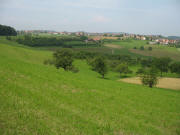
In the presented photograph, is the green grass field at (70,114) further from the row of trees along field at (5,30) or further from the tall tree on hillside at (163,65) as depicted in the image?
the row of trees along field at (5,30)

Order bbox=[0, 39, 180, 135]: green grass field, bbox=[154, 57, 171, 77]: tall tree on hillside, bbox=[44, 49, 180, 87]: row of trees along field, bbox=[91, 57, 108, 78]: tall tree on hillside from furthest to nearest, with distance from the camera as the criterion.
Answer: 1. bbox=[154, 57, 171, 77]: tall tree on hillside
2. bbox=[91, 57, 108, 78]: tall tree on hillside
3. bbox=[44, 49, 180, 87]: row of trees along field
4. bbox=[0, 39, 180, 135]: green grass field

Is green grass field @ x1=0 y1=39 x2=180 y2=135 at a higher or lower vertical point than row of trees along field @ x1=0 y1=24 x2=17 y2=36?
lower

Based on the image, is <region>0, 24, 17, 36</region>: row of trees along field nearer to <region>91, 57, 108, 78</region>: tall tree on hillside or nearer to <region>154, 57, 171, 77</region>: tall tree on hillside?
<region>91, 57, 108, 78</region>: tall tree on hillside

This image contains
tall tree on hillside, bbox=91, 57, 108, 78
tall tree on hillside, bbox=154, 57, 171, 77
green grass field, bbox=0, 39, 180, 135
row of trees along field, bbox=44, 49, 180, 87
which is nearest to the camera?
green grass field, bbox=0, 39, 180, 135

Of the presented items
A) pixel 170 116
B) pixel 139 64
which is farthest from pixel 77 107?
pixel 139 64

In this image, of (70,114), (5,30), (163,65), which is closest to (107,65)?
(163,65)

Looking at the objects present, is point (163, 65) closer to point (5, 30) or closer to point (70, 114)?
point (70, 114)

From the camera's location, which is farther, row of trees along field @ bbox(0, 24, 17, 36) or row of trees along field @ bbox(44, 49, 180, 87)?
row of trees along field @ bbox(0, 24, 17, 36)

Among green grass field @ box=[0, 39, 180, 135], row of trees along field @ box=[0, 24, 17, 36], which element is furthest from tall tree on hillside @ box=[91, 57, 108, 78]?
row of trees along field @ box=[0, 24, 17, 36]

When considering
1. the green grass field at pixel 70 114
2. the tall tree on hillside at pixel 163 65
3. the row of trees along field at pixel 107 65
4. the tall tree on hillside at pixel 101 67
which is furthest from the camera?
the tall tree on hillside at pixel 163 65

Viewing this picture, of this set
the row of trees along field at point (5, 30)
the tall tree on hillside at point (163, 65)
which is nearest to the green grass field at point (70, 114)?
the tall tree on hillside at point (163, 65)

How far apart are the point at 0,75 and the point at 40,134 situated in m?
10.2

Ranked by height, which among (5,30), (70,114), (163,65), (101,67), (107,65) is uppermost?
(5,30)

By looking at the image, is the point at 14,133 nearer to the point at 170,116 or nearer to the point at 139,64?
the point at 170,116
